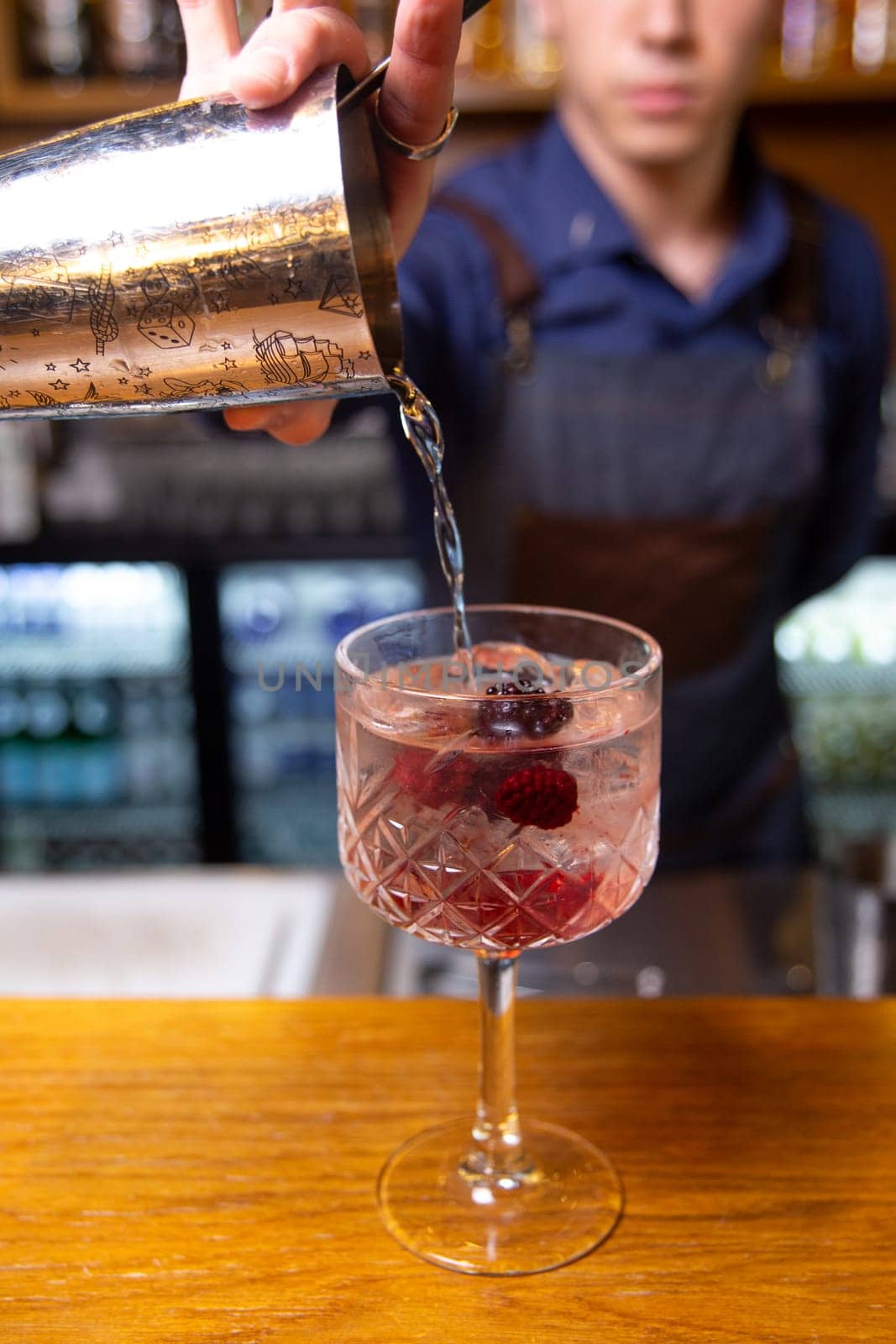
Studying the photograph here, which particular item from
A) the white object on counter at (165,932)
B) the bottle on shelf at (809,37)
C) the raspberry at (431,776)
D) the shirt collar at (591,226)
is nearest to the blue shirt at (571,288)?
the shirt collar at (591,226)

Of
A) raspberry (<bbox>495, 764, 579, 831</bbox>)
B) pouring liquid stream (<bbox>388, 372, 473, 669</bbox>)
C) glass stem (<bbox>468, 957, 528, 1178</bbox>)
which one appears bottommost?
glass stem (<bbox>468, 957, 528, 1178</bbox>)

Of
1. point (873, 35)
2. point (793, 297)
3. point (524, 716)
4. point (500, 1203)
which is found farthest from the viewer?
point (873, 35)

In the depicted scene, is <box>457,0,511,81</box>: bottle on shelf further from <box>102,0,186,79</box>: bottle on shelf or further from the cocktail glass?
the cocktail glass

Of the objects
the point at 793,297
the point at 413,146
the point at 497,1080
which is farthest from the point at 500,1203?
the point at 793,297

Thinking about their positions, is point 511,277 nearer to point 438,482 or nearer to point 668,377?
point 668,377

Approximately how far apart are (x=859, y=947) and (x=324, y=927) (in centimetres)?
53

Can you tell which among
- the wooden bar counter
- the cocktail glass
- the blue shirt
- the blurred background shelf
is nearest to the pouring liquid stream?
the cocktail glass

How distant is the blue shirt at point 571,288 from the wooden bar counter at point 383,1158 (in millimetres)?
1145

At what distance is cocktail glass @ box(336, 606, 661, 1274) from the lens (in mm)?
706

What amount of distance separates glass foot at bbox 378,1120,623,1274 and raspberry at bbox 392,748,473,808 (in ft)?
0.82

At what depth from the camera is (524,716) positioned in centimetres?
69

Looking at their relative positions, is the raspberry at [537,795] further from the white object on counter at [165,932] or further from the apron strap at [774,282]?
the apron strap at [774,282]

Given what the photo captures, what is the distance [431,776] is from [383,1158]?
0.90 ft

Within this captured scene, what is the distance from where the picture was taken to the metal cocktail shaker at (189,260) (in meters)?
0.68
